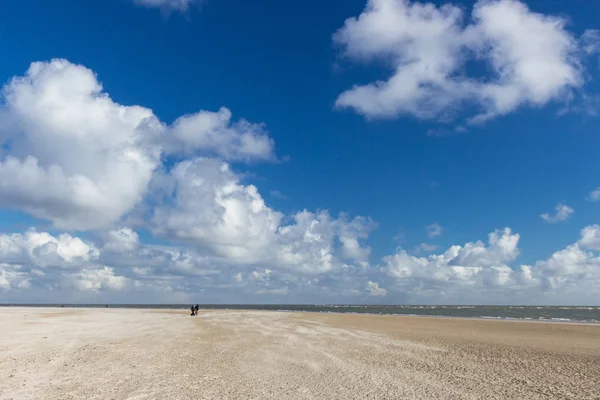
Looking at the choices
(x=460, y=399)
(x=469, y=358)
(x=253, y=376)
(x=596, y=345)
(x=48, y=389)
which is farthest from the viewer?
(x=596, y=345)

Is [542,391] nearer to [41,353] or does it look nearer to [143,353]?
[143,353]

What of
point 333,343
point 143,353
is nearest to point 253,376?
point 143,353

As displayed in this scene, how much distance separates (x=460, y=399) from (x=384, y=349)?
1170 cm

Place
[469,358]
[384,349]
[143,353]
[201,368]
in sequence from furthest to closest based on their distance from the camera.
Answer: [384,349] < [143,353] < [469,358] < [201,368]

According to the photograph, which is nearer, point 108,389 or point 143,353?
point 108,389

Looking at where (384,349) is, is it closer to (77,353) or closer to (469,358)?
(469,358)

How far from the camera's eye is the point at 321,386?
15.1 meters

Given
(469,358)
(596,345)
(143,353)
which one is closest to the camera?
(469,358)

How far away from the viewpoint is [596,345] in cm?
2770

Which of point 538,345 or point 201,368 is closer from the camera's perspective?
point 201,368

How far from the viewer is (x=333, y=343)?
27.8 m

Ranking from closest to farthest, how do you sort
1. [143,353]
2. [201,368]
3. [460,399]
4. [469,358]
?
[460,399] < [201,368] < [469,358] < [143,353]

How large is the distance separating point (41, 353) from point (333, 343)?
17.5m

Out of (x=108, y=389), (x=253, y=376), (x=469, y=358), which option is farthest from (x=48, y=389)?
(x=469, y=358)
